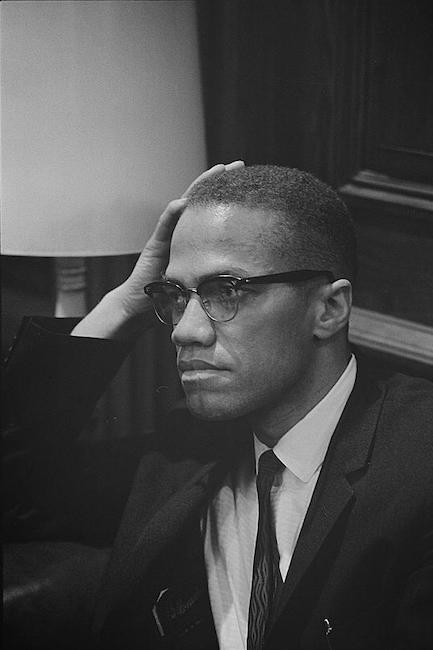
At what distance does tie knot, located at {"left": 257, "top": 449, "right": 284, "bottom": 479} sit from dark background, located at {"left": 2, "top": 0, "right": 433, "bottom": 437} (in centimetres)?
24

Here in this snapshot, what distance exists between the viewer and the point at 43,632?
5.26 feet

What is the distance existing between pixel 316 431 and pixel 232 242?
30cm

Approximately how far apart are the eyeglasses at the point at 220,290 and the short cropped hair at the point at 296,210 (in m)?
0.02

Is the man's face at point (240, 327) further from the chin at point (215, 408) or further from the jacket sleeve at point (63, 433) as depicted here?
the jacket sleeve at point (63, 433)

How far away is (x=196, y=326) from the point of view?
4.16 ft

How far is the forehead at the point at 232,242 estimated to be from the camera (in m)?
1.21

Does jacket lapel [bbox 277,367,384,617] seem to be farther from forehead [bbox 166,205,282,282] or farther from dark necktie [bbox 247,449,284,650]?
forehead [bbox 166,205,282,282]

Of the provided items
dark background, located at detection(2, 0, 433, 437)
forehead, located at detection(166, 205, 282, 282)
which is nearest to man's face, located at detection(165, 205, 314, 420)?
forehead, located at detection(166, 205, 282, 282)

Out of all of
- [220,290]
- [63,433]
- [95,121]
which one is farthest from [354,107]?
[63,433]

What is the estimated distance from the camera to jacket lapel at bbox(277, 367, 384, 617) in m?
1.20

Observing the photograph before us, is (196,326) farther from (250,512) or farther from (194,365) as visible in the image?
(250,512)

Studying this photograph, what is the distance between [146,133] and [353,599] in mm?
912

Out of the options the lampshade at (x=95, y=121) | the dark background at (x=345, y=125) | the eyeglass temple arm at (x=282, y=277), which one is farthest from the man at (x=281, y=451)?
the lampshade at (x=95, y=121)

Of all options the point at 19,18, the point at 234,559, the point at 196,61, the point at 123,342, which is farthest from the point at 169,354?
the point at 19,18
